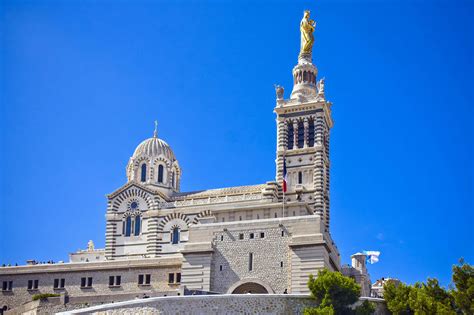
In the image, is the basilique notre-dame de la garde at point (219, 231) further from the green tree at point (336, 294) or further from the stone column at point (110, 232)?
the green tree at point (336, 294)

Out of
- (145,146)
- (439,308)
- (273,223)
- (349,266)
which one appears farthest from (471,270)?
(145,146)

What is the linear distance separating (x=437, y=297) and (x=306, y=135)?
32620mm

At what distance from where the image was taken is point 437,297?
4816cm

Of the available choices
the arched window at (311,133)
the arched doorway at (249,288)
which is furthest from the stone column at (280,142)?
the arched doorway at (249,288)

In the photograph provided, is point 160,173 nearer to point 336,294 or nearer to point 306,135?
point 306,135

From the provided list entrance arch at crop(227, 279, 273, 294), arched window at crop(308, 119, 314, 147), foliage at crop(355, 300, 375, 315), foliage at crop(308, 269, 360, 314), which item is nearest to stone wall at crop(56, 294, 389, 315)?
foliage at crop(308, 269, 360, 314)

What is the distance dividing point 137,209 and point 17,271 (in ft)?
45.9

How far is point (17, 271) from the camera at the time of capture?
68.3m

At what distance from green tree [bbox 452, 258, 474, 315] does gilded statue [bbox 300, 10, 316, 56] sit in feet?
135

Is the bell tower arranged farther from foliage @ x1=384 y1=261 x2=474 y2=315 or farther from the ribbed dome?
foliage @ x1=384 y1=261 x2=474 y2=315

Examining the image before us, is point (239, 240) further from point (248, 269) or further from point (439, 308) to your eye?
point (439, 308)

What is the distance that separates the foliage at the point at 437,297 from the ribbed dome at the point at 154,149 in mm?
37130

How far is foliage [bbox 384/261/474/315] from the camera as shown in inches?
1816

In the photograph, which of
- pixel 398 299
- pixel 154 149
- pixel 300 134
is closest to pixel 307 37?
pixel 300 134
